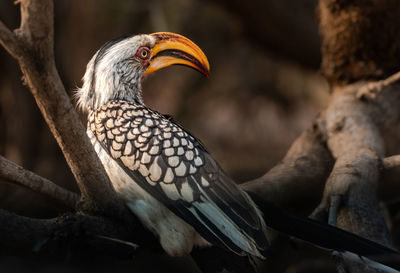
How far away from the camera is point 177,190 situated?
1587 mm

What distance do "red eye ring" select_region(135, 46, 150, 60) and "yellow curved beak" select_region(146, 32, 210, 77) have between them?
0.02 m

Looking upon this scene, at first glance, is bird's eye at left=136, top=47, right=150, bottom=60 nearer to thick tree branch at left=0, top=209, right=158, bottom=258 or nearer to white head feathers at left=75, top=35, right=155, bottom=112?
white head feathers at left=75, top=35, right=155, bottom=112

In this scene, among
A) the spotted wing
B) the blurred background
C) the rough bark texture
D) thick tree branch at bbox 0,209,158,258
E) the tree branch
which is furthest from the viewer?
the blurred background

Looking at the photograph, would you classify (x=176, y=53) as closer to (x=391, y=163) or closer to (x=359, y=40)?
(x=391, y=163)

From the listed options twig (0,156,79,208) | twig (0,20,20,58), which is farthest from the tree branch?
twig (0,156,79,208)

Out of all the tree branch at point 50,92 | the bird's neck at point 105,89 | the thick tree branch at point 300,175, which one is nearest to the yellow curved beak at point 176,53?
the bird's neck at point 105,89

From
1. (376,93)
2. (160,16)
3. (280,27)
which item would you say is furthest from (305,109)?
(376,93)

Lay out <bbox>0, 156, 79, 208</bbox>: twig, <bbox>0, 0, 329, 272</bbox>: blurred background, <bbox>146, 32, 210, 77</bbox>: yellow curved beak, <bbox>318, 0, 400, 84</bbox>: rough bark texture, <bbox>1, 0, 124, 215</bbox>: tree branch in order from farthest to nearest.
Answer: <bbox>0, 0, 329, 272</bbox>: blurred background < <bbox>318, 0, 400, 84</bbox>: rough bark texture < <bbox>146, 32, 210, 77</bbox>: yellow curved beak < <bbox>0, 156, 79, 208</bbox>: twig < <bbox>1, 0, 124, 215</bbox>: tree branch

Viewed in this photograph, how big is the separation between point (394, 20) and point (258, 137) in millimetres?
2620

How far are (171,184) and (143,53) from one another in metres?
0.59

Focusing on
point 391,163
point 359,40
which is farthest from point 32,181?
point 359,40

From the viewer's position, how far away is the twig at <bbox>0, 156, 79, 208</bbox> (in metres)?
1.42

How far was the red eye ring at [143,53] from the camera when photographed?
1890mm

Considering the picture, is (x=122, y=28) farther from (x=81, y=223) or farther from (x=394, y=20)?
(x=81, y=223)
